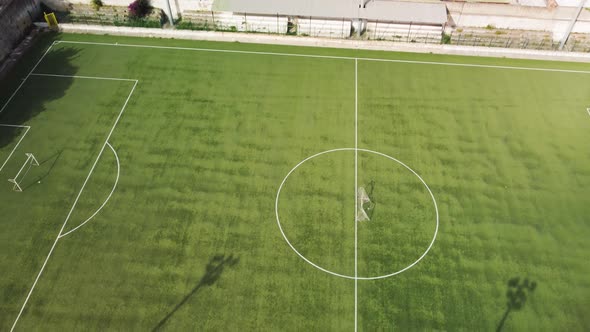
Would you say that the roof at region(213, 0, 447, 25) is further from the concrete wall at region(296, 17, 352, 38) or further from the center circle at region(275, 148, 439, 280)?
the center circle at region(275, 148, 439, 280)

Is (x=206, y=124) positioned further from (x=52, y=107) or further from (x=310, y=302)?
(x=310, y=302)

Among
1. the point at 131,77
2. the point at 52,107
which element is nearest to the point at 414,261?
the point at 131,77

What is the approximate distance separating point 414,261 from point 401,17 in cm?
1994

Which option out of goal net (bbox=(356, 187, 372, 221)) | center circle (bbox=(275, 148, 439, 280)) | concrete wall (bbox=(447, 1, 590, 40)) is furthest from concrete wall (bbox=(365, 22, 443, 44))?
goal net (bbox=(356, 187, 372, 221))

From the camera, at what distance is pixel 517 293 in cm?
1975

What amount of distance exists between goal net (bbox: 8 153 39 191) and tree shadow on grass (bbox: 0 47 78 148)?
2409 mm

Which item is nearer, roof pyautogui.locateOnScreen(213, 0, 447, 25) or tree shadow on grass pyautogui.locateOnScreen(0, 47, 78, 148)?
tree shadow on grass pyautogui.locateOnScreen(0, 47, 78, 148)

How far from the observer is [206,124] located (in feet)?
88.9

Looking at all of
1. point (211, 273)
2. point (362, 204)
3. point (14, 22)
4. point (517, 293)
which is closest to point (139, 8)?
point (14, 22)

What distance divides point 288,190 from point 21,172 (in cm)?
1542

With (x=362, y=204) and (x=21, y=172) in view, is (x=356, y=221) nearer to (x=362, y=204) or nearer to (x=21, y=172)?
(x=362, y=204)

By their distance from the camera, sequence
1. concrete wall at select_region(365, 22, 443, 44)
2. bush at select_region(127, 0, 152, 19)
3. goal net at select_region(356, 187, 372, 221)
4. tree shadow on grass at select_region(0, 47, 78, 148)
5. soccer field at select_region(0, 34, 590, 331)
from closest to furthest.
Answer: soccer field at select_region(0, 34, 590, 331) < goal net at select_region(356, 187, 372, 221) < tree shadow on grass at select_region(0, 47, 78, 148) < concrete wall at select_region(365, 22, 443, 44) < bush at select_region(127, 0, 152, 19)

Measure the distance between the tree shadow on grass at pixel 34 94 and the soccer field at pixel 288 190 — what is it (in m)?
0.13

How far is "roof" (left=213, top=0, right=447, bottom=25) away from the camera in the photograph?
32.3 metres
